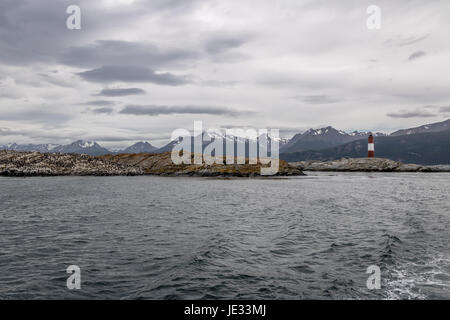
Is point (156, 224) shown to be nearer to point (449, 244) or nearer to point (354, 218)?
point (354, 218)

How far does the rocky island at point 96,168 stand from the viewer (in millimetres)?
145125

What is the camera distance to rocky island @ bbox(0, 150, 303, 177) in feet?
476

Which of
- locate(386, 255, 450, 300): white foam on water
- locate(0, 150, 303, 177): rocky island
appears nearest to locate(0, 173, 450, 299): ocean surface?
locate(386, 255, 450, 300): white foam on water

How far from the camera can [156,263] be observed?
20.6 metres

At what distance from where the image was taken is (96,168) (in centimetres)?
15675
